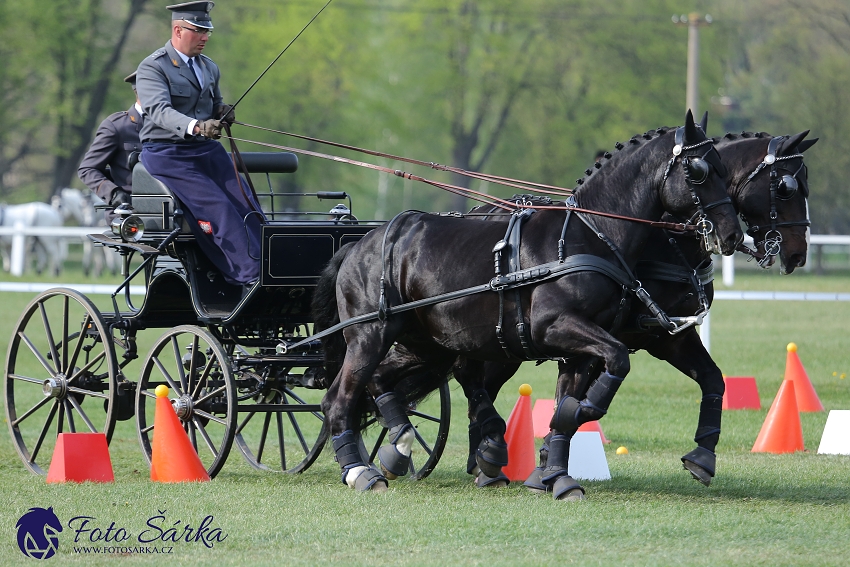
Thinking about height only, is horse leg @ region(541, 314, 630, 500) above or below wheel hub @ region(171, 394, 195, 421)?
above

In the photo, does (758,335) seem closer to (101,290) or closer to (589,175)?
(101,290)

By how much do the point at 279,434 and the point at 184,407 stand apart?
3.24ft

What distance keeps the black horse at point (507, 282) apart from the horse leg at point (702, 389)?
0.71 m

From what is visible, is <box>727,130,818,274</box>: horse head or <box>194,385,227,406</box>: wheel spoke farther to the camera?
<box>194,385,227,406</box>: wheel spoke

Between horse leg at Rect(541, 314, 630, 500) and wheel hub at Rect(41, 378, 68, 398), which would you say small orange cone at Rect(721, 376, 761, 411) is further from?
wheel hub at Rect(41, 378, 68, 398)

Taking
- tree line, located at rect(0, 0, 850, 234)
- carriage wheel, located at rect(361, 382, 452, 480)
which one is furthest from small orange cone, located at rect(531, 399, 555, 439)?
Result: tree line, located at rect(0, 0, 850, 234)

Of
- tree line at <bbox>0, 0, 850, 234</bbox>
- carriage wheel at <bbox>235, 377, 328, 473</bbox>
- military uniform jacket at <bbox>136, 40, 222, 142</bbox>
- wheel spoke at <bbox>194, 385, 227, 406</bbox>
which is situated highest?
tree line at <bbox>0, 0, 850, 234</bbox>

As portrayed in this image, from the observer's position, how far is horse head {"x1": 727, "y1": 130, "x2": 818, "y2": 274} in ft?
20.0

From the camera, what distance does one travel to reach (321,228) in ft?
24.1

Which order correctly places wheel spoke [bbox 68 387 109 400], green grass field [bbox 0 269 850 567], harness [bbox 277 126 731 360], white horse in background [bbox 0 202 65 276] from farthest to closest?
white horse in background [bbox 0 202 65 276], wheel spoke [bbox 68 387 109 400], harness [bbox 277 126 731 360], green grass field [bbox 0 269 850 567]

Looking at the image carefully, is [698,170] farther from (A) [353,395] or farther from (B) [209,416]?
(B) [209,416]

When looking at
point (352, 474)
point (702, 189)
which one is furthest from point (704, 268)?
point (352, 474)

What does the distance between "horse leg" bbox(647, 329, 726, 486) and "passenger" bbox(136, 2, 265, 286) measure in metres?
2.45

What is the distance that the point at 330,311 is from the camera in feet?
23.6
